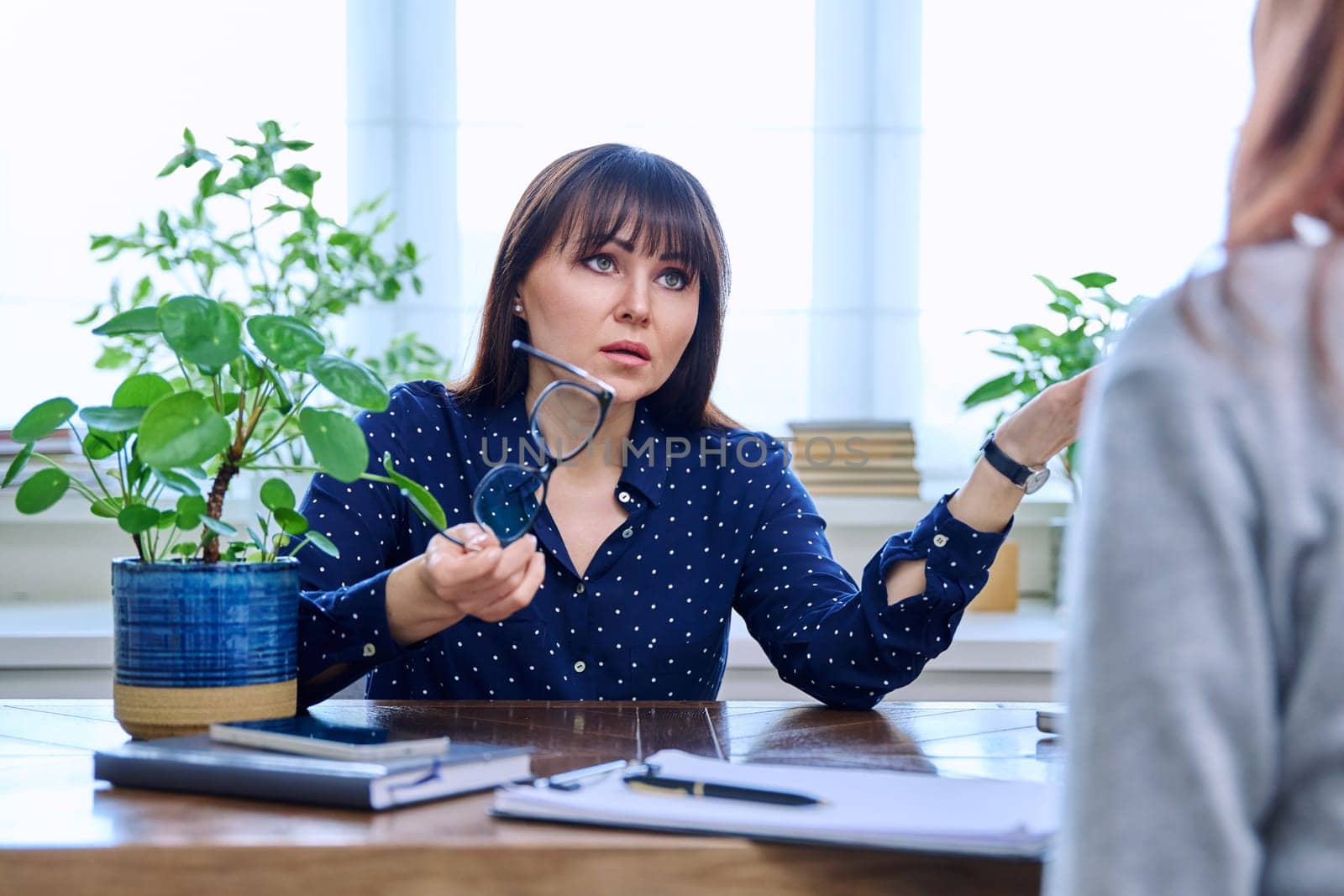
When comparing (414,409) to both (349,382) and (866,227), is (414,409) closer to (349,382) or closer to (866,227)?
(349,382)

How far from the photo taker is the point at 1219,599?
49 cm

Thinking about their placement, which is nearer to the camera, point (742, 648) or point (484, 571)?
point (484, 571)

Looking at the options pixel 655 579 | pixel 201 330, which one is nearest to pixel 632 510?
pixel 655 579

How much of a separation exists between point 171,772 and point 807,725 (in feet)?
1.87

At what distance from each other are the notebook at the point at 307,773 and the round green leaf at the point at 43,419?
0.29 metres

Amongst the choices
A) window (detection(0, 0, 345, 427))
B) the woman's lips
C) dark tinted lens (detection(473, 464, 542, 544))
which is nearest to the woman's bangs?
the woman's lips

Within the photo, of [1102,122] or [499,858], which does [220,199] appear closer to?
[1102,122]

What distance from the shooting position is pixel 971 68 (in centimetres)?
261

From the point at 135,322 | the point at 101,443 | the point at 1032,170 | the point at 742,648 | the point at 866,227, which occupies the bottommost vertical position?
the point at 742,648

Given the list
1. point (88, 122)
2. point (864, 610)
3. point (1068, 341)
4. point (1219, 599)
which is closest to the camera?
point (1219, 599)

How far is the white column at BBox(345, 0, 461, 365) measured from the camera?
2539 millimetres

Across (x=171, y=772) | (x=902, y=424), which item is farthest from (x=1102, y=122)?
(x=171, y=772)

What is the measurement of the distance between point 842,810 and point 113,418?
0.64 metres

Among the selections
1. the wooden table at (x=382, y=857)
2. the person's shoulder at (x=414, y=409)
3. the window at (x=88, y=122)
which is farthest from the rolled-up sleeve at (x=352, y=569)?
the window at (x=88, y=122)
